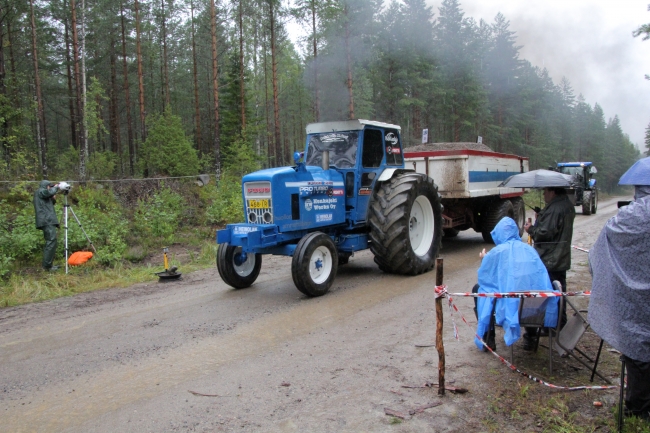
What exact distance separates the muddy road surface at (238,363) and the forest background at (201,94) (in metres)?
3.72

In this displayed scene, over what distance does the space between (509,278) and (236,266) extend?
4.60 m

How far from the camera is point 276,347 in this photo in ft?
16.1

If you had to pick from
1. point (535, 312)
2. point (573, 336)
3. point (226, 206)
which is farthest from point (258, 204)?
point (226, 206)

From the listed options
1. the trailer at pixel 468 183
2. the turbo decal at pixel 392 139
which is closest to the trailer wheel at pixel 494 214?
the trailer at pixel 468 183

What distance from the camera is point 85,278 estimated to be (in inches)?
331

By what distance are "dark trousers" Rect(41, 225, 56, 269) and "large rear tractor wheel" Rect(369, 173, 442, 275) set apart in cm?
608

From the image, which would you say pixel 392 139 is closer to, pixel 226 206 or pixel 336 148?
pixel 336 148

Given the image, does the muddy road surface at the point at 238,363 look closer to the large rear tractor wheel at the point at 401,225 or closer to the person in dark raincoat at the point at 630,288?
the large rear tractor wheel at the point at 401,225

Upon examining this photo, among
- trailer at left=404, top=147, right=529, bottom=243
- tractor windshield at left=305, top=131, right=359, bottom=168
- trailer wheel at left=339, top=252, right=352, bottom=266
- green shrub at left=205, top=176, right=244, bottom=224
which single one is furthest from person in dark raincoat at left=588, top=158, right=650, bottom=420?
green shrub at left=205, top=176, right=244, bottom=224

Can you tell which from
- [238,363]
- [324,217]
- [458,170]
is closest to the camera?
[238,363]

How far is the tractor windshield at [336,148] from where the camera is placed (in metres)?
Result: 8.22

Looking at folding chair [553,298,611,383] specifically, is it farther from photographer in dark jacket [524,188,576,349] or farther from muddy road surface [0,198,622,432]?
photographer in dark jacket [524,188,576,349]

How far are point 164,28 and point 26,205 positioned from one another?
2327 centimetres

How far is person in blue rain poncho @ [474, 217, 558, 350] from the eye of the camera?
4.05 meters
